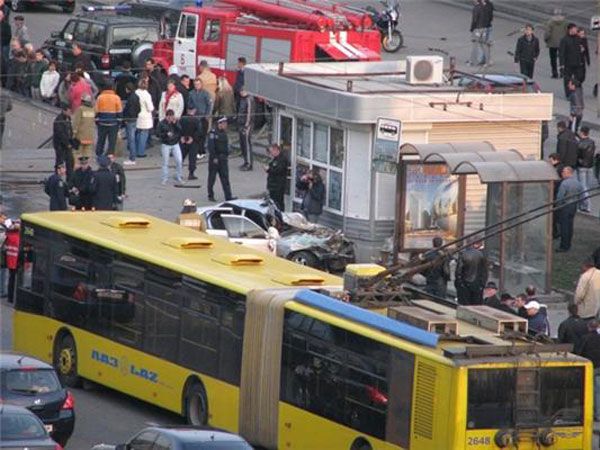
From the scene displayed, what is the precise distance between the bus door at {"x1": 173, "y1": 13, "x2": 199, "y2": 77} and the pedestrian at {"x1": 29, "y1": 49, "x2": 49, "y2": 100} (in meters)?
3.21

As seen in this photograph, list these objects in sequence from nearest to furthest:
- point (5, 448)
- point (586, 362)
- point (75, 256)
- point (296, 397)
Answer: point (5, 448) < point (586, 362) < point (296, 397) < point (75, 256)

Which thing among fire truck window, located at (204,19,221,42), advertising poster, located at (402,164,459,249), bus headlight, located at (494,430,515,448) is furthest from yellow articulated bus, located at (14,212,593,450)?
fire truck window, located at (204,19,221,42)

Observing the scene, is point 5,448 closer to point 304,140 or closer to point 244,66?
point 304,140

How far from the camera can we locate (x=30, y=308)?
33.4 metres

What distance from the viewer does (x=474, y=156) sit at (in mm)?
37531

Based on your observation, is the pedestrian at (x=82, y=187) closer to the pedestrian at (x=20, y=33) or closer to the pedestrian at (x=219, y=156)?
the pedestrian at (x=219, y=156)

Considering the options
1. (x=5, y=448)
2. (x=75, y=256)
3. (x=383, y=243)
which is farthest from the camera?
(x=383, y=243)

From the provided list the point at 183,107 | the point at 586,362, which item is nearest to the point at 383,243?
the point at 183,107

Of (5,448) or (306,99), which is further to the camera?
(306,99)

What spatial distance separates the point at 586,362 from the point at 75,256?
31.5 feet

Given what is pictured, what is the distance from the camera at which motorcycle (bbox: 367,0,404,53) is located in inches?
2314

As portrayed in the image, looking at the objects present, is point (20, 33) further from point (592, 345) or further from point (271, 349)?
point (592, 345)

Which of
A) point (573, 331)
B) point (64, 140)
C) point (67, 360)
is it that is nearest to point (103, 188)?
point (64, 140)

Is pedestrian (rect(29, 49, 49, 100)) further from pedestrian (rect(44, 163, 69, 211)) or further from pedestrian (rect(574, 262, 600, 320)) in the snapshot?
pedestrian (rect(574, 262, 600, 320))
